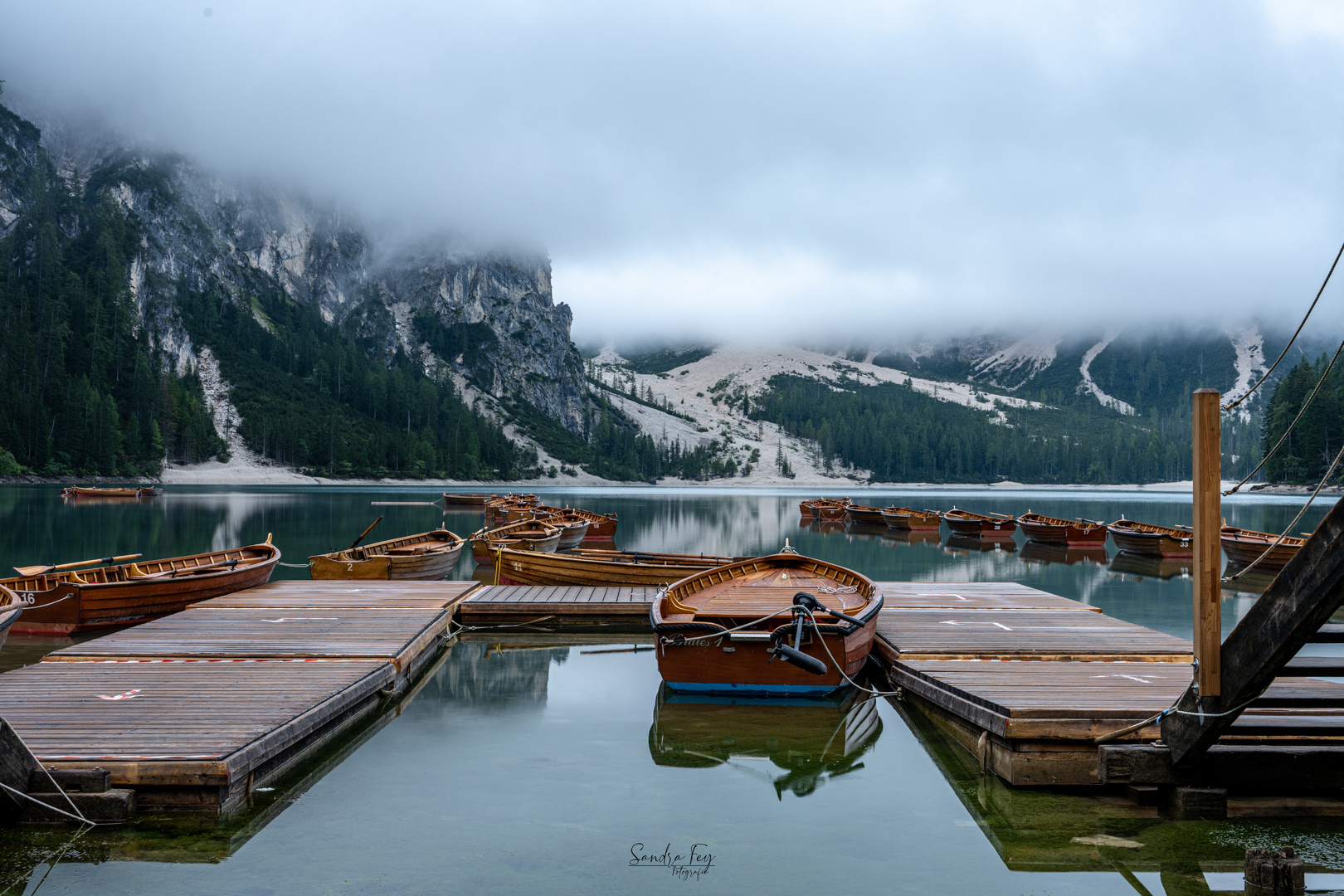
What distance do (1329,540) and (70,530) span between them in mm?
51191

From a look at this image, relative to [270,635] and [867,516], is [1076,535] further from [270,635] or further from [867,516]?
[270,635]

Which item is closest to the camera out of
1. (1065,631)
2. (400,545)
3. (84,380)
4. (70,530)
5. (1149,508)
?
(1065,631)

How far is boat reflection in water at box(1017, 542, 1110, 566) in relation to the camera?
137ft

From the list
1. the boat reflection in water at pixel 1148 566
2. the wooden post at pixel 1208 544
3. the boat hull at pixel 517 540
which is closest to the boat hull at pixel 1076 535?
the boat reflection in water at pixel 1148 566

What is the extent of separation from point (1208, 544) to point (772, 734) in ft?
19.1

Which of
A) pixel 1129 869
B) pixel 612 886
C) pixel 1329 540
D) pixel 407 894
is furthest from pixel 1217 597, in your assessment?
pixel 407 894

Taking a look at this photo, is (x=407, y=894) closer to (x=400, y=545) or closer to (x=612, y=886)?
(x=612, y=886)

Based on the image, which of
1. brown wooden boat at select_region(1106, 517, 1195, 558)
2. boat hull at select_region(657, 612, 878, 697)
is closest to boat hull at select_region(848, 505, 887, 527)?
brown wooden boat at select_region(1106, 517, 1195, 558)

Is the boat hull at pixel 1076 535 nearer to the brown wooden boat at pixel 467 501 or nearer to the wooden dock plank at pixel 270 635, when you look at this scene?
the wooden dock plank at pixel 270 635

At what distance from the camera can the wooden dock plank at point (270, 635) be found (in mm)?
11953

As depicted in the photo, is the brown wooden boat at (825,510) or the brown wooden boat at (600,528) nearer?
the brown wooden boat at (600,528)

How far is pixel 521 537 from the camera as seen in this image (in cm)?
3238

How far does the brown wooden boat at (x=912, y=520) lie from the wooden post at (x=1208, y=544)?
185 ft

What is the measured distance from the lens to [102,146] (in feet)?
630
